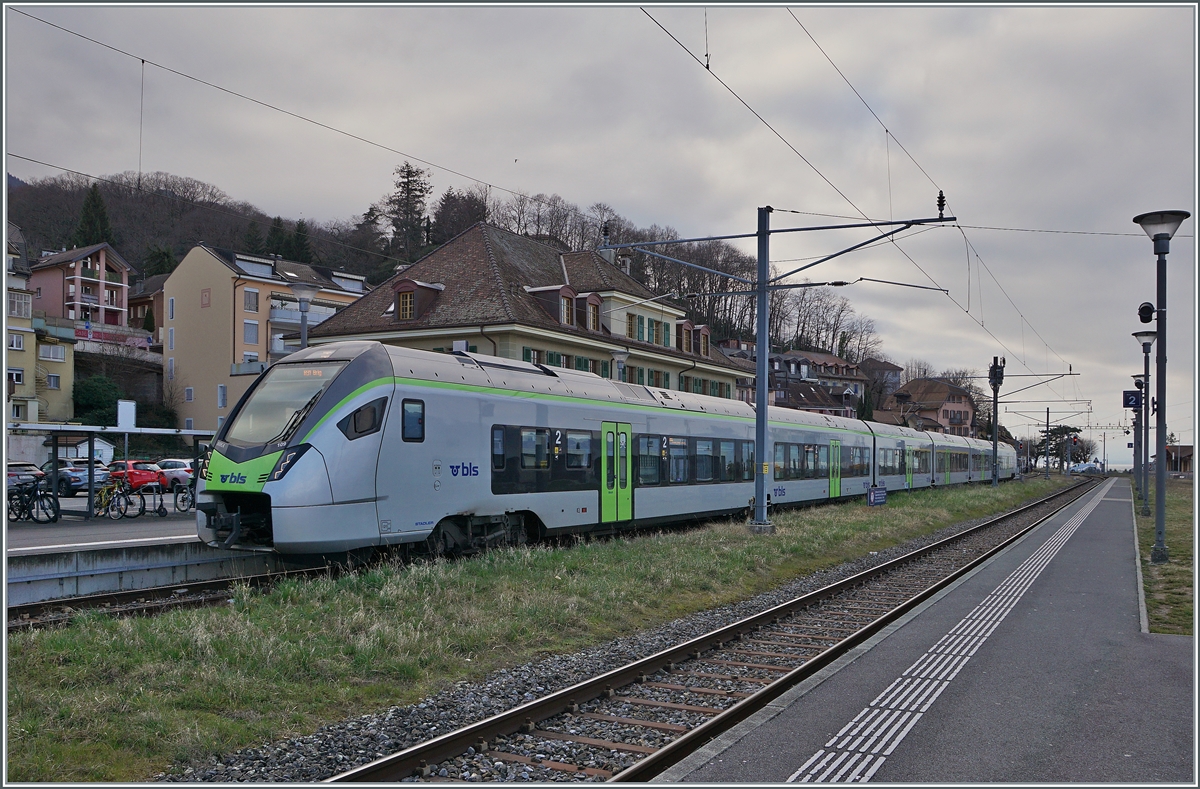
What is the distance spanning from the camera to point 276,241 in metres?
77.9

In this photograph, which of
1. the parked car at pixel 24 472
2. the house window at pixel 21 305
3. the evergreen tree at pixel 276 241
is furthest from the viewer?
the evergreen tree at pixel 276 241

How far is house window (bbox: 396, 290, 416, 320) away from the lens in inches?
1524

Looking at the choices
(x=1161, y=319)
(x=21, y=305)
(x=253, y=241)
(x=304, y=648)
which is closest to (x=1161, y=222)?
(x=1161, y=319)

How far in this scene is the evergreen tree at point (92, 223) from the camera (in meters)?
75.2

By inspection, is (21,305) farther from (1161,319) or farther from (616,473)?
(1161,319)

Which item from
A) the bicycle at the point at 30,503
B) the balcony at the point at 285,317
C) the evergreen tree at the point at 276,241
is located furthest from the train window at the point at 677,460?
the evergreen tree at the point at 276,241

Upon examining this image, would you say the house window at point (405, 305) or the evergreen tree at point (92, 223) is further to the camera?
the evergreen tree at point (92, 223)

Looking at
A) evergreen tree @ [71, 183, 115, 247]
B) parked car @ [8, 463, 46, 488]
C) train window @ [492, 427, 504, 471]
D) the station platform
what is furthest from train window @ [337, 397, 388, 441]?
evergreen tree @ [71, 183, 115, 247]

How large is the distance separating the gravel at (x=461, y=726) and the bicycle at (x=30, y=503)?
18052 mm

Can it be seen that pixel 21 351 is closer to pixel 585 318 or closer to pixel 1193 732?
pixel 585 318

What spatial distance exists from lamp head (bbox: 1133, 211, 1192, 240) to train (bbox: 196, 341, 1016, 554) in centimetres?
960

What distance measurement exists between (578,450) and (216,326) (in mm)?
48835

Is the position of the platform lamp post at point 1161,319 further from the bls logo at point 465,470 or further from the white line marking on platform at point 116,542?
the white line marking on platform at point 116,542

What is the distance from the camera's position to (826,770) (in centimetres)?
582
